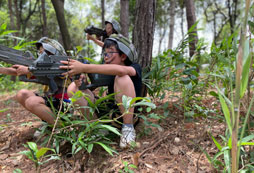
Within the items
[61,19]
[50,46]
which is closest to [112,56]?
[50,46]

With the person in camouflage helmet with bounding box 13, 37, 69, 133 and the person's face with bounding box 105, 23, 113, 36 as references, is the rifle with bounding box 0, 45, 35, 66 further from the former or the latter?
the person's face with bounding box 105, 23, 113, 36

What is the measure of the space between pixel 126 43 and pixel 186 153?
41.1 inches

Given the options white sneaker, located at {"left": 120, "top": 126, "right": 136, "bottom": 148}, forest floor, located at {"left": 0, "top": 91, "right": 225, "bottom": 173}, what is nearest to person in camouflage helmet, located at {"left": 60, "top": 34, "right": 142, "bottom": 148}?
white sneaker, located at {"left": 120, "top": 126, "right": 136, "bottom": 148}

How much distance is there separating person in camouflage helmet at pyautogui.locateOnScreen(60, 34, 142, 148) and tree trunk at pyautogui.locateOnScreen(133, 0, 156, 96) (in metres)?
0.40

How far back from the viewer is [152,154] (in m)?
1.43

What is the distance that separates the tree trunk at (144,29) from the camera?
6.79 ft

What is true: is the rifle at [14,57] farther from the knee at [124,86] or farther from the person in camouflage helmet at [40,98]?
the knee at [124,86]

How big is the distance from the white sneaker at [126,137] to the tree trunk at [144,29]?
614 millimetres

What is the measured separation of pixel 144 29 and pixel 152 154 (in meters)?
1.33

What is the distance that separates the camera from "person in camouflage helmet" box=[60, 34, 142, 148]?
5.02 feet

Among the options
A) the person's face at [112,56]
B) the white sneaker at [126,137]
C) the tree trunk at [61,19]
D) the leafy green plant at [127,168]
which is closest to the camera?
the leafy green plant at [127,168]

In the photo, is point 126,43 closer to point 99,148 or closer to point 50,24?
point 99,148

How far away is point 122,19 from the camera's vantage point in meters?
5.20

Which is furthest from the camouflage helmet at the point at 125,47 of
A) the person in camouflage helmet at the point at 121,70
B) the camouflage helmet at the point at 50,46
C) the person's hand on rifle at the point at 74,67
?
the camouflage helmet at the point at 50,46
